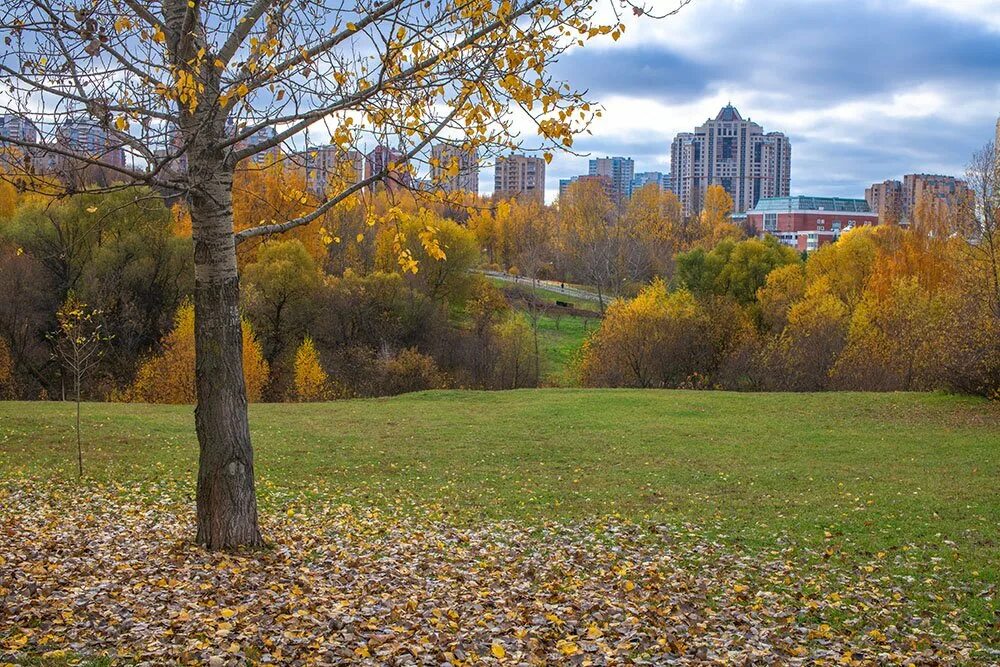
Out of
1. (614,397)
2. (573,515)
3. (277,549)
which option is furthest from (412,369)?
(277,549)

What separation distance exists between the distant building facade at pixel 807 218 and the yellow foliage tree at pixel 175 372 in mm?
109415

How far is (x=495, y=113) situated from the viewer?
6.99m

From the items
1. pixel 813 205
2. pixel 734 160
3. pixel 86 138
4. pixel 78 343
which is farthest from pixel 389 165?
pixel 734 160

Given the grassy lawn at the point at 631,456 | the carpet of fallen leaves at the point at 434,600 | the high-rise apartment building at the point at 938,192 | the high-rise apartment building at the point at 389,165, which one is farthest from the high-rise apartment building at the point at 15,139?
the high-rise apartment building at the point at 938,192

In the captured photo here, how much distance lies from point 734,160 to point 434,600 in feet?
606

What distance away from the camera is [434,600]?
23.9 ft

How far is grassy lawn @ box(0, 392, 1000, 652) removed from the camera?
1138cm

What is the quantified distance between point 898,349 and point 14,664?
36.7 metres

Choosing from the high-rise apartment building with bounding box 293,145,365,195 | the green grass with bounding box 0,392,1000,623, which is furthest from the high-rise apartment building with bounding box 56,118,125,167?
the green grass with bounding box 0,392,1000,623

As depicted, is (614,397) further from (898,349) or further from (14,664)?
(14,664)

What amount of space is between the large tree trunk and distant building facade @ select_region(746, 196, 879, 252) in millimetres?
130861

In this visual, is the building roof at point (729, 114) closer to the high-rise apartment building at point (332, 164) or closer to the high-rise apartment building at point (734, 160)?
the high-rise apartment building at point (734, 160)

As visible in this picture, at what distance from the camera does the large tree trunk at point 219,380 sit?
782 centimetres

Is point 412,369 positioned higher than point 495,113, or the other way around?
point 495,113
